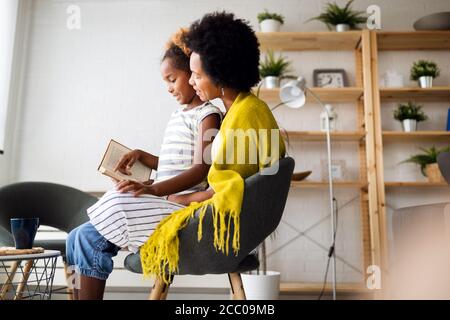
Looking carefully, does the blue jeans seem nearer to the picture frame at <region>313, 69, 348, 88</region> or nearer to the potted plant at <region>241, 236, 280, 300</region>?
the potted plant at <region>241, 236, 280, 300</region>

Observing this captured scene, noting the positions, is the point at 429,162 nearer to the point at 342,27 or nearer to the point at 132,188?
the point at 342,27

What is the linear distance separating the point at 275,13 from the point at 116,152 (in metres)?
1.91

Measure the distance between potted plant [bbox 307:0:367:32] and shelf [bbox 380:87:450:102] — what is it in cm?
47

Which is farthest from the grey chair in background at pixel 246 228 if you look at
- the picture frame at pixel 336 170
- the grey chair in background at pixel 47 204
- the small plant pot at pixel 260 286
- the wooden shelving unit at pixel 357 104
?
the picture frame at pixel 336 170

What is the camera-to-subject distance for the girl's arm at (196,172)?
904mm

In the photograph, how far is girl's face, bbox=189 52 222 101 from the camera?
947 millimetres

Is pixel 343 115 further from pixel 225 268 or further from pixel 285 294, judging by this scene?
pixel 225 268

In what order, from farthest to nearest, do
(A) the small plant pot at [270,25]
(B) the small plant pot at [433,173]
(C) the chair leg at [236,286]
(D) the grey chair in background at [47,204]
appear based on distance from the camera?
(A) the small plant pot at [270,25], (B) the small plant pot at [433,173], (D) the grey chair in background at [47,204], (C) the chair leg at [236,286]

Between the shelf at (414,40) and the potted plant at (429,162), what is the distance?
67cm

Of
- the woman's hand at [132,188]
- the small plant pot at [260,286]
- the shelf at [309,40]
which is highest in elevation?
the shelf at [309,40]

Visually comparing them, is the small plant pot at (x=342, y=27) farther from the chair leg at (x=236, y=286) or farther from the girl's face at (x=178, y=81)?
the chair leg at (x=236, y=286)

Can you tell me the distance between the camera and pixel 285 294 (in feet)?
7.89

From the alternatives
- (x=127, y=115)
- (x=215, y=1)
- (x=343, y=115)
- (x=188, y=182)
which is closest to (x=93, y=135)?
(x=127, y=115)

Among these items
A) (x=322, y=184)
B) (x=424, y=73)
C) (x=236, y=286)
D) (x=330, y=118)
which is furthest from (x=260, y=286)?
(x=424, y=73)
